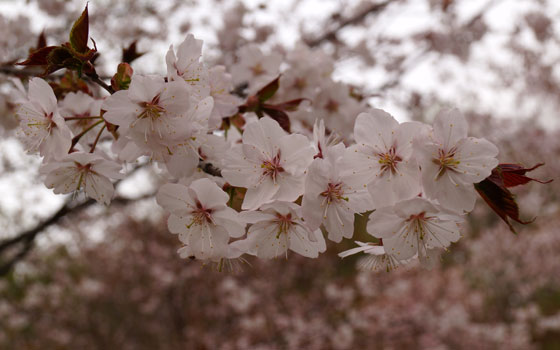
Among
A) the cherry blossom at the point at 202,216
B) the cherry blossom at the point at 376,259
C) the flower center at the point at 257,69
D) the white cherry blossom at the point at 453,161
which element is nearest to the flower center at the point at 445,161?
the white cherry blossom at the point at 453,161

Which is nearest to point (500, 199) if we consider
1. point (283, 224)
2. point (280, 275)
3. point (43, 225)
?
point (283, 224)

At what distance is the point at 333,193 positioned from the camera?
873 mm

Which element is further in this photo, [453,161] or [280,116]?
[280,116]

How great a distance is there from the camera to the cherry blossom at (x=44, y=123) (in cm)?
95

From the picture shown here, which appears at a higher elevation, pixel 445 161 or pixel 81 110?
pixel 81 110

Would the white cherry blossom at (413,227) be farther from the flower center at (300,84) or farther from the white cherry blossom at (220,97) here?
the flower center at (300,84)

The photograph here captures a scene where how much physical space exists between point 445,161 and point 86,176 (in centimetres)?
85

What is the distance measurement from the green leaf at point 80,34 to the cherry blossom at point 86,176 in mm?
248

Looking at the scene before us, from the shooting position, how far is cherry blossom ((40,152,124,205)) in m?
0.99

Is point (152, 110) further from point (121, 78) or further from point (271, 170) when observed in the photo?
point (271, 170)

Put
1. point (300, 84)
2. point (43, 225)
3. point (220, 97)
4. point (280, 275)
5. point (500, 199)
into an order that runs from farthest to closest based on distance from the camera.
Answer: point (280, 275), point (43, 225), point (300, 84), point (220, 97), point (500, 199)

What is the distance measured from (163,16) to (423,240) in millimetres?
3997

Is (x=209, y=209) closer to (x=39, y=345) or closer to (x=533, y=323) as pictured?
(x=39, y=345)

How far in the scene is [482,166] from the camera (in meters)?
0.82
